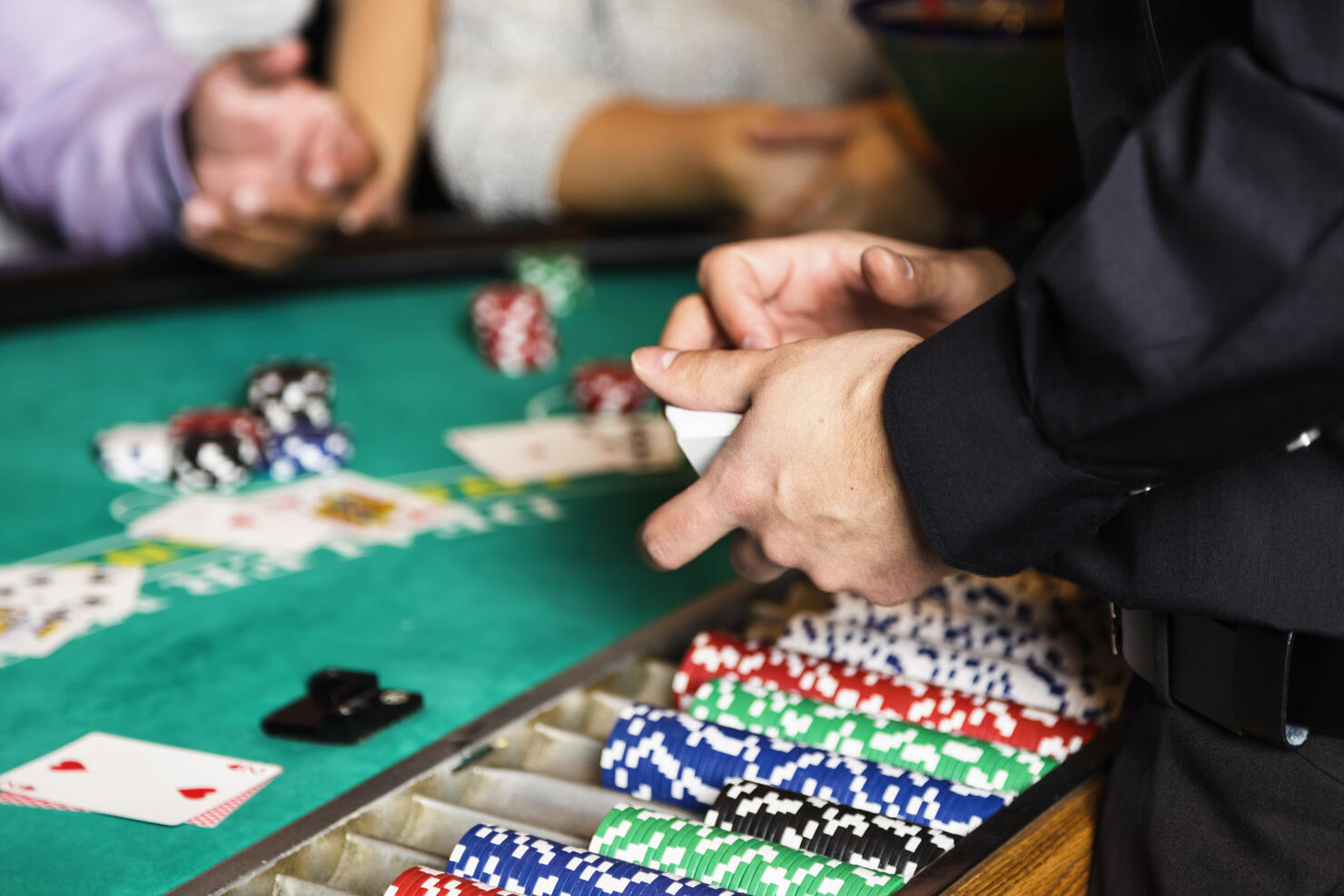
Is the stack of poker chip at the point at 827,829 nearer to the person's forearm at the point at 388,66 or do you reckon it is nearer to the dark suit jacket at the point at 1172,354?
the dark suit jacket at the point at 1172,354

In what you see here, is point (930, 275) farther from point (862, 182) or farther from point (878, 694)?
point (862, 182)

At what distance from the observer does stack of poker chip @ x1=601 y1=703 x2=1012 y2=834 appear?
1028 millimetres

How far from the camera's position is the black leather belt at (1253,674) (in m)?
0.90

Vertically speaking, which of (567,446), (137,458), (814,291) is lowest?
(567,446)

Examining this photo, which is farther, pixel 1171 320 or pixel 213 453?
pixel 213 453

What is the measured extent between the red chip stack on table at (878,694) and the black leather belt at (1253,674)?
152 mm

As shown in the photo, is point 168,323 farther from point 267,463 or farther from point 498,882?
point 498,882

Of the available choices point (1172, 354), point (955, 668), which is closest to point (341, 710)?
point (955, 668)

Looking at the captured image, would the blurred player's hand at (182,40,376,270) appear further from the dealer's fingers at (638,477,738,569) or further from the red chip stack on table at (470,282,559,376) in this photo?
the dealer's fingers at (638,477,738,569)

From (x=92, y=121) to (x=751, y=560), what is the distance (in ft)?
8.25

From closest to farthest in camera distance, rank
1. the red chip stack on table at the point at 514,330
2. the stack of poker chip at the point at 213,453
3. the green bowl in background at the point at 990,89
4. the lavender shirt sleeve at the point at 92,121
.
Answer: the stack of poker chip at the point at 213,453 → the green bowl in background at the point at 990,89 → the red chip stack on table at the point at 514,330 → the lavender shirt sleeve at the point at 92,121

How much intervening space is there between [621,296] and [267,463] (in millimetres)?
1083

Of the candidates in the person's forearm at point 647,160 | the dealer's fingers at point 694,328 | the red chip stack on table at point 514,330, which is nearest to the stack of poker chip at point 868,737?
the dealer's fingers at point 694,328

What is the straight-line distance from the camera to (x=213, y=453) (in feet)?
6.14
